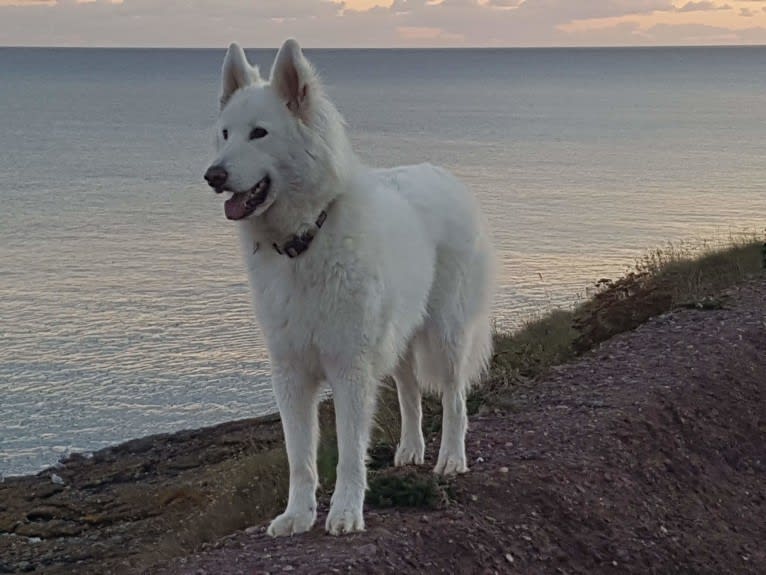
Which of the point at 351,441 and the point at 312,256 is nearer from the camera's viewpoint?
the point at 312,256

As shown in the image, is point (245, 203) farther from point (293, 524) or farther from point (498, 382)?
point (498, 382)

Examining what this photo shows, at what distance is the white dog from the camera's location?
5.73m

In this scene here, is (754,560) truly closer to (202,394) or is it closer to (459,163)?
(202,394)

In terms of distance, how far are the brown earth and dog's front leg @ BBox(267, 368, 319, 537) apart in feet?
0.42

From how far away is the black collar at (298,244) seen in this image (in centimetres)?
590

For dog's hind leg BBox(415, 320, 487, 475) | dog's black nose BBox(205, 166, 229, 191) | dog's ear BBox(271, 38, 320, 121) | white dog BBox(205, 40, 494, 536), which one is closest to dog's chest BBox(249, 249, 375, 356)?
white dog BBox(205, 40, 494, 536)

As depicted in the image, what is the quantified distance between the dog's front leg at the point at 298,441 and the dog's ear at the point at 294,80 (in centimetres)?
145

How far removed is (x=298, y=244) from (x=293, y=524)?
1622mm

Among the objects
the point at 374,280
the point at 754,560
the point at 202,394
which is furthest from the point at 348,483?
the point at 202,394

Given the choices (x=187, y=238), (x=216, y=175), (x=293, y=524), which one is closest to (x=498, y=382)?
(x=293, y=524)

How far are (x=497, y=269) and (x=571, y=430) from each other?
141cm

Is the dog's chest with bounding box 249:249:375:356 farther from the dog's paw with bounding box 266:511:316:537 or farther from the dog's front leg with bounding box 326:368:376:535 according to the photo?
the dog's paw with bounding box 266:511:316:537

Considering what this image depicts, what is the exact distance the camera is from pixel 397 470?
7.27 m

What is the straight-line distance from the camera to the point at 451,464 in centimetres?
720
